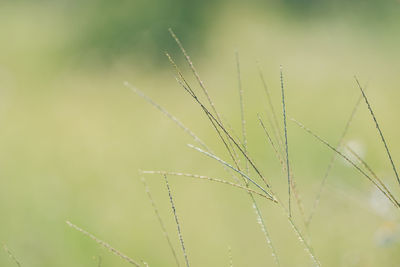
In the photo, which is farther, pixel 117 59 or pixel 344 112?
pixel 117 59

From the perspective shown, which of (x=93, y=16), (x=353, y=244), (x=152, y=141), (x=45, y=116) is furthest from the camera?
(x=93, y=16)

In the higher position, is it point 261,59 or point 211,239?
point 261,59

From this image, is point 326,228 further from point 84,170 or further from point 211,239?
point 84,170

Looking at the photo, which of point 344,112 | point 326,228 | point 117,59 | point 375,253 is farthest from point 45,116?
point 375,253

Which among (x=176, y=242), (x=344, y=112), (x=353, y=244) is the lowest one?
(x=176, y=242)

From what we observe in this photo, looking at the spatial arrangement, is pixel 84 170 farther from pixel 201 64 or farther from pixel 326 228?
pixel 201 64

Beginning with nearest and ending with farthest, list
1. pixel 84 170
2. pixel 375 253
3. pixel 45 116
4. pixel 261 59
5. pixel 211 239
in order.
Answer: pixel 375 253 < pixel 211 239 < pixel 84 170 < pixel 45 116 < pixel 261 59
